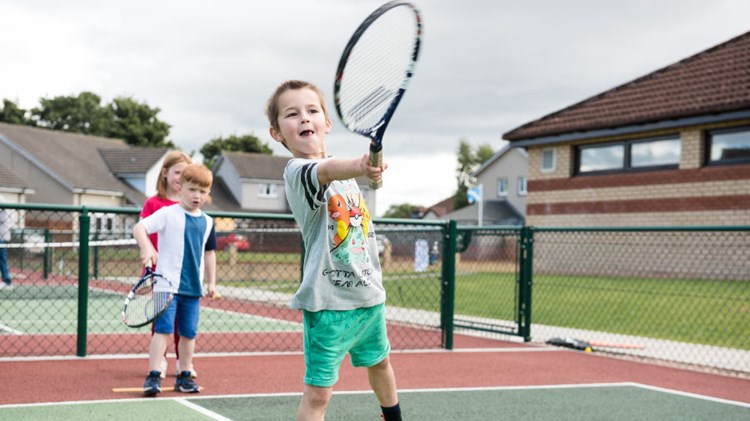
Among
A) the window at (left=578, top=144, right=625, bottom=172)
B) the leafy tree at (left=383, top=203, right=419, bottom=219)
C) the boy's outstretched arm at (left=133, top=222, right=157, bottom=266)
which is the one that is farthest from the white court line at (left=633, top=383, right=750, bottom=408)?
the leafy tree at (left=383, top=203, right=419, bottom=219)

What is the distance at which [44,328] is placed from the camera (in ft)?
32.4

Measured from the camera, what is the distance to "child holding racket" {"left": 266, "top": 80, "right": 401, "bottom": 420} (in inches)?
124

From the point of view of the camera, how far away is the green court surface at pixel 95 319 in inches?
386

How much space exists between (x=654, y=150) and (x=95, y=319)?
15.7m

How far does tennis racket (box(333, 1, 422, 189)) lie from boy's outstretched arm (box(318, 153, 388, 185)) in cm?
8

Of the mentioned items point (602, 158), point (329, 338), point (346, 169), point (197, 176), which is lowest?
point (329, 338)

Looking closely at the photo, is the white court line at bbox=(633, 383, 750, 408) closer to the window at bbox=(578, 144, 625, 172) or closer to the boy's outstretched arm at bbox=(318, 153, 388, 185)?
the boy's outstretched arm at bbox=(318, 153, 388, 185)

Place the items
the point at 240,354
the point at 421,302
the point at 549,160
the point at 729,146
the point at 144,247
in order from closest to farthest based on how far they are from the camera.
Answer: the point at 144,247, the point at 240,354, the point at 421,302, the point at 729,146, the point at 549,160

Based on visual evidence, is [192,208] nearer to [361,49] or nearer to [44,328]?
[361,49]

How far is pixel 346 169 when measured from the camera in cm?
271

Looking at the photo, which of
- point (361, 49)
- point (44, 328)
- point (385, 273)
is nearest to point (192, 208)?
point (361, 49)

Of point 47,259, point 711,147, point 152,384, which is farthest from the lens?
point 711,147

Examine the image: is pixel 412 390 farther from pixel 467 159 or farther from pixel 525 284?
pixel 467 159

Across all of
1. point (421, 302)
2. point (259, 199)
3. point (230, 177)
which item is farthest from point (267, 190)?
point (421, 302)
